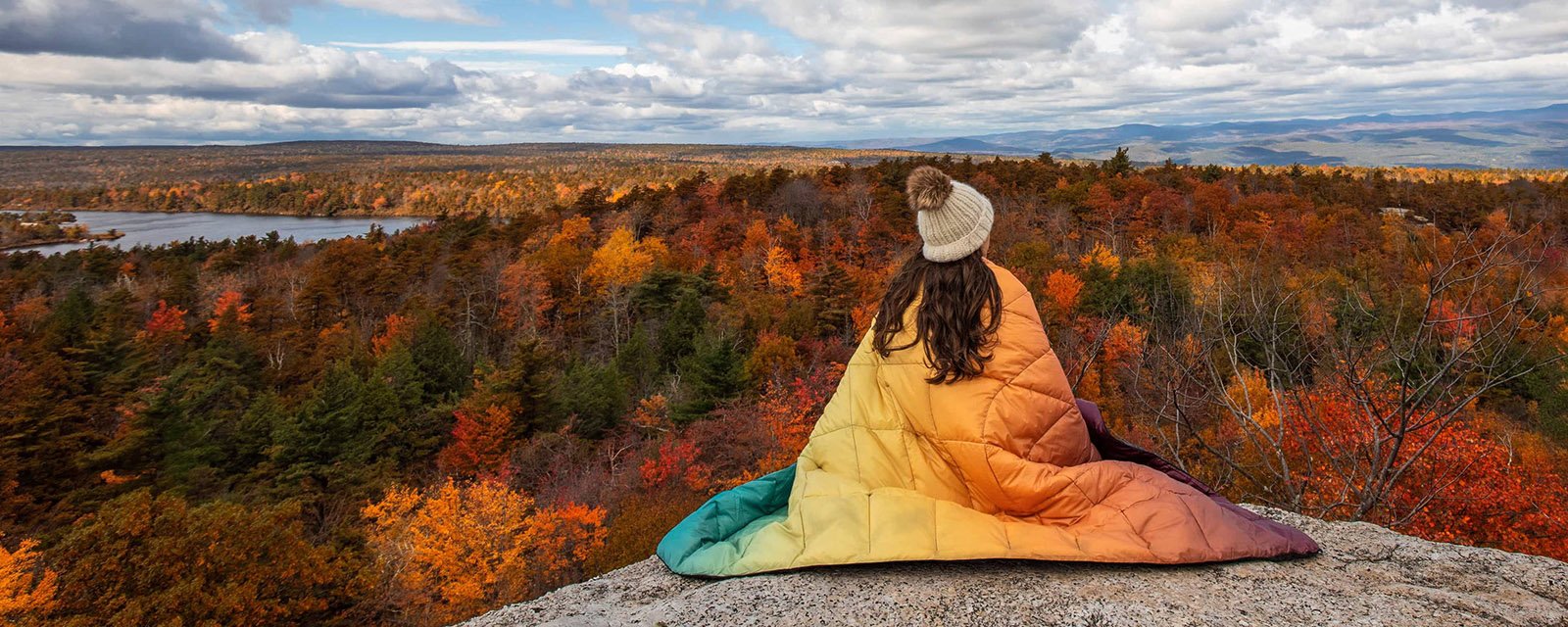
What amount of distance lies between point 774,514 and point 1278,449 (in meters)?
3.57

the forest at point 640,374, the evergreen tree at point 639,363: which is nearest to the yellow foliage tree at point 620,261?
the forest at point 640,374

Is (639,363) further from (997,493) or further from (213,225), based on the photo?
(213,225)

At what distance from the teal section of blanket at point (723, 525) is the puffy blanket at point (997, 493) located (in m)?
0.05

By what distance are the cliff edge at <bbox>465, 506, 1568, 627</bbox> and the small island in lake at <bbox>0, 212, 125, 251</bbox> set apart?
12539 cm

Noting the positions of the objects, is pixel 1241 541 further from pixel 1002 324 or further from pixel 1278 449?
pixel 1278 449

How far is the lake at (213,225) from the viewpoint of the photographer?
10531 cm

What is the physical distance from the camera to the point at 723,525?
11.8 feet

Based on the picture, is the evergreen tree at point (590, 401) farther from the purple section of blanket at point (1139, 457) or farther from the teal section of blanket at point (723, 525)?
the purple section of blanket at point (1139, 457)

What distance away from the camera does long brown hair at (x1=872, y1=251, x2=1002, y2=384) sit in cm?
303

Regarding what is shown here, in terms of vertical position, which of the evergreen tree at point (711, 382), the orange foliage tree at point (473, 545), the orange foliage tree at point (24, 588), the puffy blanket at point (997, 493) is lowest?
the orange foliage tree at point (473, 545)

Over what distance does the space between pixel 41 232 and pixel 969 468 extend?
141 metres

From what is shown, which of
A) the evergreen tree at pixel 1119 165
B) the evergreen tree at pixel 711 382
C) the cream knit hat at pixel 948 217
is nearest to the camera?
the cream knit hat at pixel 948 217

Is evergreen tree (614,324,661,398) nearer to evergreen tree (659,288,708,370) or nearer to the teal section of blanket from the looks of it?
evergreen tree (659,288,708,370)

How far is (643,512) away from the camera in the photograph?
2838cm
